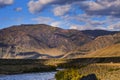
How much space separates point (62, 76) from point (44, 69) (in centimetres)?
10363

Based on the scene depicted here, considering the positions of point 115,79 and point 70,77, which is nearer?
point 115,79

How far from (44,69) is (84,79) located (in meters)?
128

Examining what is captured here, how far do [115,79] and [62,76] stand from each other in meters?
17.1

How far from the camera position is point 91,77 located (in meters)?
44.1

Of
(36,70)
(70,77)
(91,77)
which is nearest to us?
(91,77)

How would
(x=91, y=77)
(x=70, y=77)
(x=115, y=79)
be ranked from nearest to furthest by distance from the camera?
(x=91, y=77)
(x=115, y=79)
(x=70, y=77)

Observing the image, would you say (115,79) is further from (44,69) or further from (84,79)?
(44,69)

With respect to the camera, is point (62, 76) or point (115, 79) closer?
point (115, 79)

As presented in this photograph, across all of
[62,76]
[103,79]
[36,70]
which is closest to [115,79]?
[103,79]

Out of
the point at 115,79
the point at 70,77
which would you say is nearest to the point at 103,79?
the point at 115,79

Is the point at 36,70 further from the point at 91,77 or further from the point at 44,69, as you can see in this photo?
the point at 91,77

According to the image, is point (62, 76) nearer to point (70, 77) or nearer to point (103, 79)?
point (70, 77)

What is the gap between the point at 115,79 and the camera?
2090 inches

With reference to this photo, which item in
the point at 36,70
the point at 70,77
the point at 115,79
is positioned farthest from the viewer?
the point at 36,70
